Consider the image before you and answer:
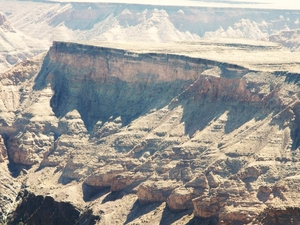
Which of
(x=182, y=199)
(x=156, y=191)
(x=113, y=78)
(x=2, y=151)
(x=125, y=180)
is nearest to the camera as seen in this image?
(x=182, y=199)

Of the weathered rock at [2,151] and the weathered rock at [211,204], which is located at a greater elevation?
the weathered rock at [211,204]

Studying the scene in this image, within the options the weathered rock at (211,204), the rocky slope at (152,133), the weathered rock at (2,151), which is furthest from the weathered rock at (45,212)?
the weathered rock at (211,204)

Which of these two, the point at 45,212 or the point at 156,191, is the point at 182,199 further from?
the point at 45,212

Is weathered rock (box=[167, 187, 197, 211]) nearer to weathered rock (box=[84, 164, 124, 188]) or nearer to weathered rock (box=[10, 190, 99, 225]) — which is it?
weathered rock (box=[10, 190, 99, 225])

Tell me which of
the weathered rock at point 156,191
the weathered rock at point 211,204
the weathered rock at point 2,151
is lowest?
the weathered rock at point 2,151

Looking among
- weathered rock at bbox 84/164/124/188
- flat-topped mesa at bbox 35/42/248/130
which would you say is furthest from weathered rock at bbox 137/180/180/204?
flat-topped mesa at bbox 35/42/248/130

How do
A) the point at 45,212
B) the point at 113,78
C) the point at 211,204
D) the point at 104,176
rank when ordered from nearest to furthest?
1. the point at 211,204
2. the point at 45,212
3. the point at 104,176
4. the point at 113,78

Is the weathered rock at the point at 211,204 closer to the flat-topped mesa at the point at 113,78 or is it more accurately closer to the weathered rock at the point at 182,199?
the weathered rock at the point at 182,199

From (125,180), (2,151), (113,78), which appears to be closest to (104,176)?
(125,180)
